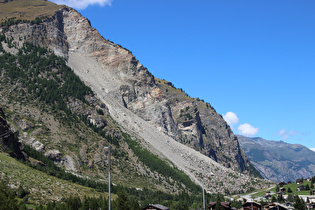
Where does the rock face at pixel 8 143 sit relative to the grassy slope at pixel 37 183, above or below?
above

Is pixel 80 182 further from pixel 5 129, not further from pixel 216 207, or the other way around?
pixel 216 207

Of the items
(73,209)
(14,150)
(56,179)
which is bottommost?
(73,209)

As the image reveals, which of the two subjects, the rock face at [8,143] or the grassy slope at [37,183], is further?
the rock face at [8,143]

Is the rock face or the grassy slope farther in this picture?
the rock face

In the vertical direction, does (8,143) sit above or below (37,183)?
above

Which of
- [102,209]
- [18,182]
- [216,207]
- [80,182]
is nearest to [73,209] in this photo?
[102,209]

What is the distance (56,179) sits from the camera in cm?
17225

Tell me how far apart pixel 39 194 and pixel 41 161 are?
5796 cm

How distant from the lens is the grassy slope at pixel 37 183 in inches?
5591

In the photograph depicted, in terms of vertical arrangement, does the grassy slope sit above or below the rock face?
below

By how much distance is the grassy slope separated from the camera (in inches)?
5591

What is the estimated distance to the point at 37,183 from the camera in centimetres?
15112

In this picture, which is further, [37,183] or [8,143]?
[8,143]

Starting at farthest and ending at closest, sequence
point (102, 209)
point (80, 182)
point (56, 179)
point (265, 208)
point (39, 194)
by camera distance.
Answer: point (80, 182) → point (56, 179) → point (265, 208) → point (39, 194) → point (102, 209)
